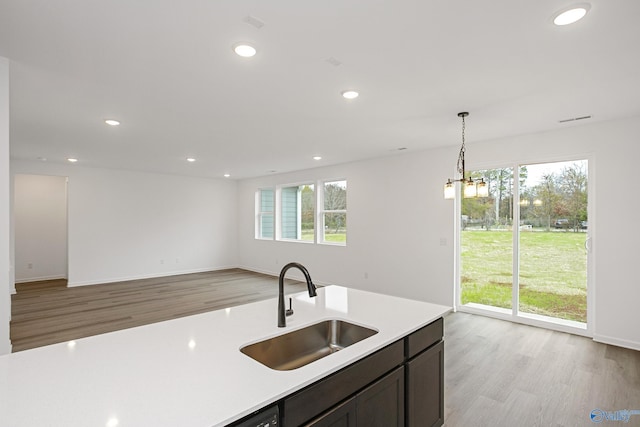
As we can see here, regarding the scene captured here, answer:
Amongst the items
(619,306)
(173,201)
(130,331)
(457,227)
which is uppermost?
(173,201)

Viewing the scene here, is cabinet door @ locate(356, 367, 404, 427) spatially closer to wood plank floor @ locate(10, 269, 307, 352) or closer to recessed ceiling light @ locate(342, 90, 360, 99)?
recessed ceiling light @ locate(342, 90, 360, 99)

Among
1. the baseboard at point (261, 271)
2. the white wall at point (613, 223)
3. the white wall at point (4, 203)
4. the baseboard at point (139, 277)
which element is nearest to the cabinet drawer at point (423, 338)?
the white wall at point (4, 203)

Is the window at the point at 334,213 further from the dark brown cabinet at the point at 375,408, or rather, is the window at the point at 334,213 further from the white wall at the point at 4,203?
the white wall at the point at 4,203

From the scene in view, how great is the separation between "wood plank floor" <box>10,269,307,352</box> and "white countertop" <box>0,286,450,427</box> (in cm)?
320

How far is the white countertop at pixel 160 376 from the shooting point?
3.10ft

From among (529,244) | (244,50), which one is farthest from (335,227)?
(244,50)

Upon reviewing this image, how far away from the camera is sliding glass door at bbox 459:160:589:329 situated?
3.98m

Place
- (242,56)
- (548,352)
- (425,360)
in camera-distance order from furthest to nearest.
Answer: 1. (548,352)
2. (242,56)
3. (425,360)

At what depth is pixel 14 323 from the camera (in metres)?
4.38

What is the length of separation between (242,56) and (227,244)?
293 inches

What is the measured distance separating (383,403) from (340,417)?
349mm

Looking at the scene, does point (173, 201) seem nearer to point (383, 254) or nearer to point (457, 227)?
point (383, 254)

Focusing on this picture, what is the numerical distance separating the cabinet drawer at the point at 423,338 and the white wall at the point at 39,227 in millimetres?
8756

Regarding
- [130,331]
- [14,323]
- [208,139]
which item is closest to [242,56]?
[130,331]
